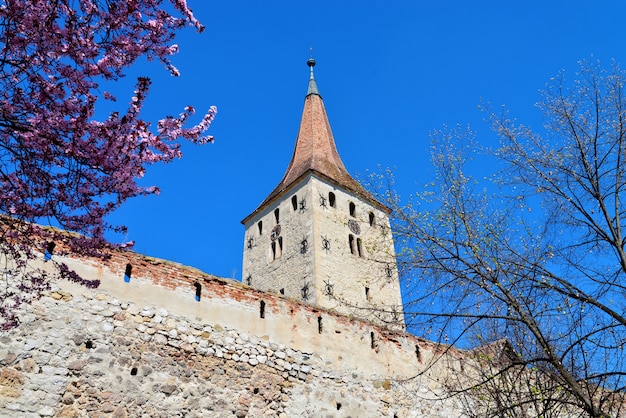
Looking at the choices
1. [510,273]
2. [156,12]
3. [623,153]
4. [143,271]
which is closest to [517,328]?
[510,273]

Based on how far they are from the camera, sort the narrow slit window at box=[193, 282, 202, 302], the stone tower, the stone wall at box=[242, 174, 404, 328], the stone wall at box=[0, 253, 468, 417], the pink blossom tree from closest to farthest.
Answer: the pink blossom tree → the stone wall at box=[0, 253, 468, 417] → the narrow slit window at box=[193, 282, 202, 302] → the stone wall at box=[242, 174, 404, 328] → the stone tower

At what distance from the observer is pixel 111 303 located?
9375mm

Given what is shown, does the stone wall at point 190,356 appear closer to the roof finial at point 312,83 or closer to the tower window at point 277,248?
the tower window at point 277,248

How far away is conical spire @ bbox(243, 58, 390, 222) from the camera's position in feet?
96.3

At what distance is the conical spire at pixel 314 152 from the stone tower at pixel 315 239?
65 mm

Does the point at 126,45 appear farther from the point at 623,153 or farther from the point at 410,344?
the point at 410,344

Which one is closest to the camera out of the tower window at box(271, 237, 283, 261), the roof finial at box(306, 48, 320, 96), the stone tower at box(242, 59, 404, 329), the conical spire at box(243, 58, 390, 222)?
the stone tower at box(242, 59, 404, 329)

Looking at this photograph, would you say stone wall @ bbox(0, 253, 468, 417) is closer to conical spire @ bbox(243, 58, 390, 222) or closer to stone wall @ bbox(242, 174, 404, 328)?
stone wall @ bbox(242, 174, 404, 328)

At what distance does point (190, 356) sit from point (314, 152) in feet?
74.6

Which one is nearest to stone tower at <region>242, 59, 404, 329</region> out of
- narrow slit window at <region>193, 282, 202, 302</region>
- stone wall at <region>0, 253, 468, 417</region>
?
stone wall at <region>0, 253, 468, 417</region>

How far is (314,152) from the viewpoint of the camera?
31656 millimetres

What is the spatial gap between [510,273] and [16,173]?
6.25m

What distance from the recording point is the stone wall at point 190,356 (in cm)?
834

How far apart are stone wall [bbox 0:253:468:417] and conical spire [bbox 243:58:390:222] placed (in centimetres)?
1603
